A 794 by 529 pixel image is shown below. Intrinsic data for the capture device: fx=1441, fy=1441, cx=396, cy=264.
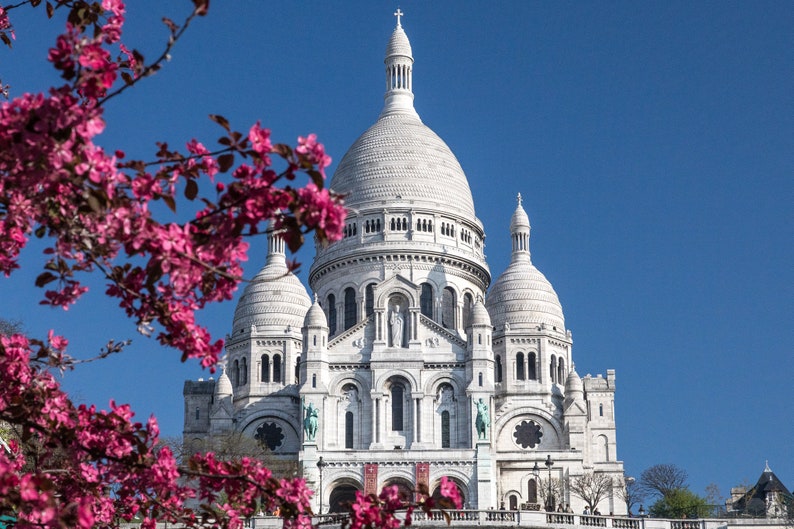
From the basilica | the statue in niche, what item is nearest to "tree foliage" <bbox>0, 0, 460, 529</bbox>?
the basilica

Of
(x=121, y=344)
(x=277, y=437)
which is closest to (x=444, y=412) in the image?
(x=277, y=437)

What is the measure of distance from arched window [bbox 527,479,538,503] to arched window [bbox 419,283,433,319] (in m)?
12.0

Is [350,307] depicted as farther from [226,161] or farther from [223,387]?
[226,161]

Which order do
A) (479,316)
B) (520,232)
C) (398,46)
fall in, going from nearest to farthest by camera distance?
(479,316), (520,232), (398,46)

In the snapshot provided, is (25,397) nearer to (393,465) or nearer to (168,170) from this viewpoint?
(168,170)

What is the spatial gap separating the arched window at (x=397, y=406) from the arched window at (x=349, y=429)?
85.4 inches

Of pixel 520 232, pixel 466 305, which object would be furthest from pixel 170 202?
pixel 520 232

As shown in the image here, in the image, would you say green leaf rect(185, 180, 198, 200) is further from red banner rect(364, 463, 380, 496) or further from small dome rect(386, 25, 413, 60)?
small dome rect(386, 25, 413, 60)

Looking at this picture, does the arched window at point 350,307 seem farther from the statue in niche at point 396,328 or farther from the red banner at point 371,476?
the red banner at point 371,476

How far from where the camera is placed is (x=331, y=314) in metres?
85.8

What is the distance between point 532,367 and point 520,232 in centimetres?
1190

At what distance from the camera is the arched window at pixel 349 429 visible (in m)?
75.4

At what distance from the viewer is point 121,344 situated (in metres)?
13.5

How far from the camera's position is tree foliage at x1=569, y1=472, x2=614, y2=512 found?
239 feet
